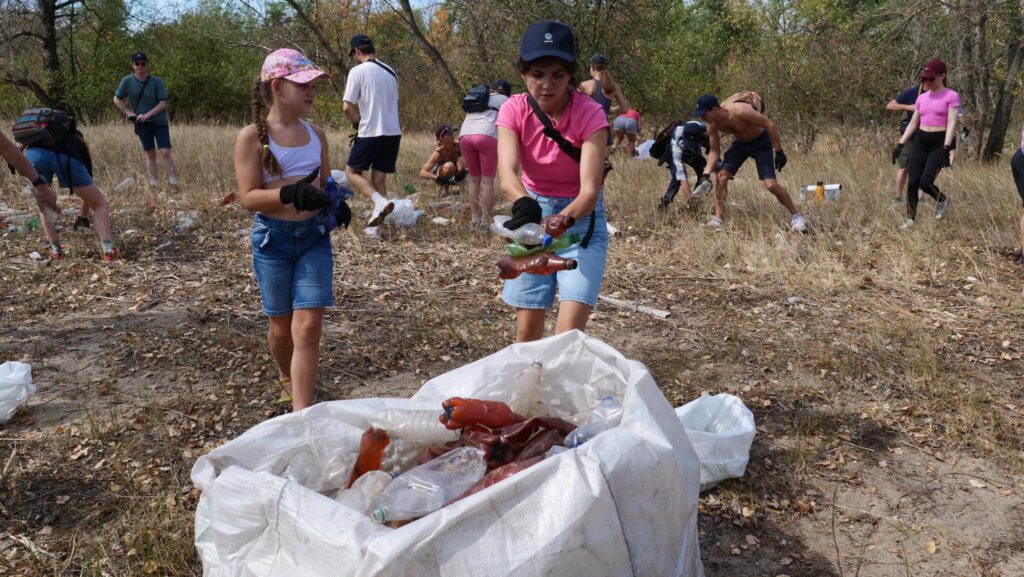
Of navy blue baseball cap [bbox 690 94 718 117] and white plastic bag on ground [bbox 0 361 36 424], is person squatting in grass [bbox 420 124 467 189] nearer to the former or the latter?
navy blue baseball cap [bbox 690 94 718 117]

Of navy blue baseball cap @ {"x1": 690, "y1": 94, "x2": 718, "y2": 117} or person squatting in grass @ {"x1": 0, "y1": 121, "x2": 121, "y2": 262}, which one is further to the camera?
navy blue baseball cap @ {"x1": 690, "y1": 94, "x2": 718, "y2": 117}

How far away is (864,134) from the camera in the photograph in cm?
1270

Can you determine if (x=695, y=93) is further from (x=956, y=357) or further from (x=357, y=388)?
(x=357, y=388)

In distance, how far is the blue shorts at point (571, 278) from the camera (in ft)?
8.80

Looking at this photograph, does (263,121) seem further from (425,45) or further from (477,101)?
(425,45)

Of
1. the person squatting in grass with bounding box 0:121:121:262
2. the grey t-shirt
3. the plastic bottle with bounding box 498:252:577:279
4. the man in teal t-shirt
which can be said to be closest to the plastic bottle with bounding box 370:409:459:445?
the plastic bottle with bounding box 498:252:577:279

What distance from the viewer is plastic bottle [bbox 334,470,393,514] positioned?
187cm

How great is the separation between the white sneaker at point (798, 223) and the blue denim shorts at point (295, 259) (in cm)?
497

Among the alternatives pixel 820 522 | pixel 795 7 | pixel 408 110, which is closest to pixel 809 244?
pixel 820 522

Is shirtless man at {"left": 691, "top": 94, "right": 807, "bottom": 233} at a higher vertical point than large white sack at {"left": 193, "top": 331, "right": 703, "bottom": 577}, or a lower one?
higher

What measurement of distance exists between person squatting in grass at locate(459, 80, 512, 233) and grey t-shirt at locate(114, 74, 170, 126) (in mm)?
4037

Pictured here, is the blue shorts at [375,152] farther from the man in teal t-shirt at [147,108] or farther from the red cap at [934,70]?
the red cap at [934,70]

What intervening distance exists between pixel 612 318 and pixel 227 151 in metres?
8.26

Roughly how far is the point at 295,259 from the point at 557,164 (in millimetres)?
1121
